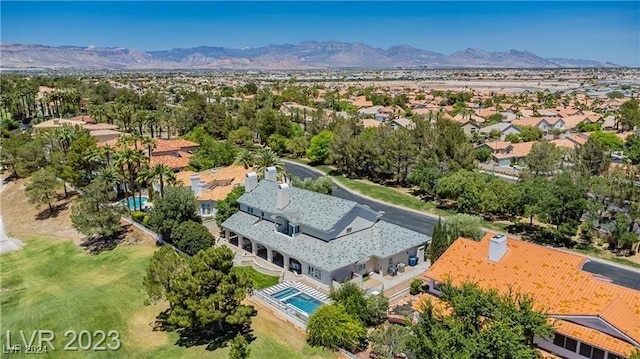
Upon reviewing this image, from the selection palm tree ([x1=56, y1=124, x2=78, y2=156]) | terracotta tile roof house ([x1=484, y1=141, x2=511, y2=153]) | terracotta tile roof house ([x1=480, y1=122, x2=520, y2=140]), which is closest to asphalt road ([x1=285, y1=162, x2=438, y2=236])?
terracotta tile roof house ([x1=484, y1=141, x2=511, y2=153])

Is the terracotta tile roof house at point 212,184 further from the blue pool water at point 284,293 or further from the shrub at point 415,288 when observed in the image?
the shrub at point 415,288

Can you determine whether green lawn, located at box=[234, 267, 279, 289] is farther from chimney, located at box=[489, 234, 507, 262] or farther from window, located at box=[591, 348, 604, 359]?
window, located at box=[591, 348, 604, 359]

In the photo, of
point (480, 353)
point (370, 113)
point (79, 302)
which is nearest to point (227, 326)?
point (79, 302)

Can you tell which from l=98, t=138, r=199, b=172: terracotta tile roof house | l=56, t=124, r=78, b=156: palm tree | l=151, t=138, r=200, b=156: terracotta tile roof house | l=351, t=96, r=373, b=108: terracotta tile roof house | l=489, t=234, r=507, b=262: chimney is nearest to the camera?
l=489, t=234, r=507, b=262: chimney

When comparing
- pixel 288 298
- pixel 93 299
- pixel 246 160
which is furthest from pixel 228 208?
pixel 288 298

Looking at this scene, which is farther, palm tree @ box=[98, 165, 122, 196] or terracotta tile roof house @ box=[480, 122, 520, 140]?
terracotta tile roof house @ box=[480, 122, 520, 140]

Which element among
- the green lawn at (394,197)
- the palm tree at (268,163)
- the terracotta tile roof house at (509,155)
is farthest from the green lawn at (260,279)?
the terracotta tile roof house at (509,155)

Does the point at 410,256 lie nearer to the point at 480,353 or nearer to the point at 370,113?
the point at 480,353
